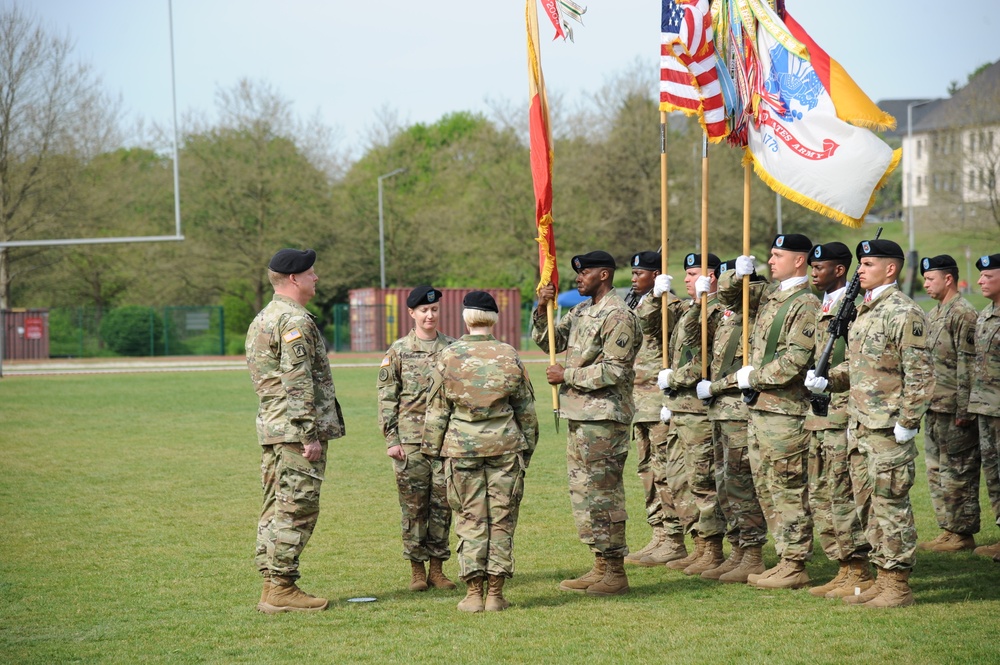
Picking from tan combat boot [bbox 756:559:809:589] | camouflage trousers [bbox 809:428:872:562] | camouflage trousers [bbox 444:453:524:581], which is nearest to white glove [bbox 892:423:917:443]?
camouflage trousers [bbox 809:428:872:562]

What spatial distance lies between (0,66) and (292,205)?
50.6 ft

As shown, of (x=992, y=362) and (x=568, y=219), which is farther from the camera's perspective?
(x=568, y=219)

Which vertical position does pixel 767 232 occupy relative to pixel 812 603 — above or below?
above

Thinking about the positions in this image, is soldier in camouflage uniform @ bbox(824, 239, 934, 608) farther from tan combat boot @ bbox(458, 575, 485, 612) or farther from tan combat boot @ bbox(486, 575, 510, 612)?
tan combat boot @ bbox(458, 575, 485, 612)

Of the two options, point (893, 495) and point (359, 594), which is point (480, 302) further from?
point (893, 495)

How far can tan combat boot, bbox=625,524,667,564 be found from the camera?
921cm

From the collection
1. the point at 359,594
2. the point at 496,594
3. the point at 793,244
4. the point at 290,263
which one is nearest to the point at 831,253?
the point at 793,244

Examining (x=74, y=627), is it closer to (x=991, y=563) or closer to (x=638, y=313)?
(x=638, y=313)

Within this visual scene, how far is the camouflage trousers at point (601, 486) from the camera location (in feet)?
26.0

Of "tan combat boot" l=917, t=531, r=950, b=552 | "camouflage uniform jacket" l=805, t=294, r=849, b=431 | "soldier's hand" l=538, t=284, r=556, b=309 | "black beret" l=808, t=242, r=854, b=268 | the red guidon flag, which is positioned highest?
the red guidon flag

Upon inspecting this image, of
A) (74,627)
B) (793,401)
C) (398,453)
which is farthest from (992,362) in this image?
(74,627)

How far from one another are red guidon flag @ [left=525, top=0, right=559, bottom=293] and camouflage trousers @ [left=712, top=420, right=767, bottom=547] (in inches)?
74.1

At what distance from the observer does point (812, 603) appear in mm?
7547

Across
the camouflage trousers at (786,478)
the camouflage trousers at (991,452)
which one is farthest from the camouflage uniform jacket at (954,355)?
the camouflage trousers at (786,478)
